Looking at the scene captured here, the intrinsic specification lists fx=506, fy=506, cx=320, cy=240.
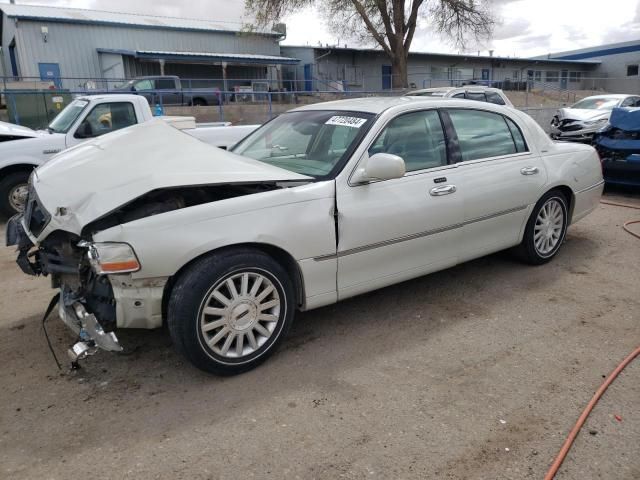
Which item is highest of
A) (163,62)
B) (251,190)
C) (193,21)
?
(193,21)

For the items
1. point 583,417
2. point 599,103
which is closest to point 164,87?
point 599,103

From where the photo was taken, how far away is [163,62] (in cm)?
2800

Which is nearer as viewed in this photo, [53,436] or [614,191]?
[53,436]

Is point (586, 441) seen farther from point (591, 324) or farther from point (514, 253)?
point (514, 253)

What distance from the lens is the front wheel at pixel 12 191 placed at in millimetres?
7223

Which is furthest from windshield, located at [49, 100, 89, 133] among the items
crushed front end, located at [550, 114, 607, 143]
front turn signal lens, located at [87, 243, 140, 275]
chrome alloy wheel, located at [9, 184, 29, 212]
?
crushed front end, located at [550, 114, 607, 143]

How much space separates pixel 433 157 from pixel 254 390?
7.31 feet

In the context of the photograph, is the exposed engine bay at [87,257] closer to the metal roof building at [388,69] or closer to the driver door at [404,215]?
the driver door at [404,215]

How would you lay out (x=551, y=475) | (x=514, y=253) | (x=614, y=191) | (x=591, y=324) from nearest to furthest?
1. (x=551, y=475)
2. (x=591, y=324)
3. (x=514, y=253)
4. (x=614, y=191)

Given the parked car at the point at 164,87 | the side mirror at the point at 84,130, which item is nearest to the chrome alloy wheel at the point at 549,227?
the side mirror at the point at 84,130

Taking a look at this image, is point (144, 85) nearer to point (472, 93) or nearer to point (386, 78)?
point (472, 93)

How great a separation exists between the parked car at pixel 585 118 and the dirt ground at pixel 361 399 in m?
10.5

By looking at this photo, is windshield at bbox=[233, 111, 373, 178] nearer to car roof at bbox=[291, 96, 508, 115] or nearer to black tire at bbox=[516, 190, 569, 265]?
car roof at bbox=[291, 96, 508, 115]

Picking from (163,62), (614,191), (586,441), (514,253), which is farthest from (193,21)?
(586,441)
